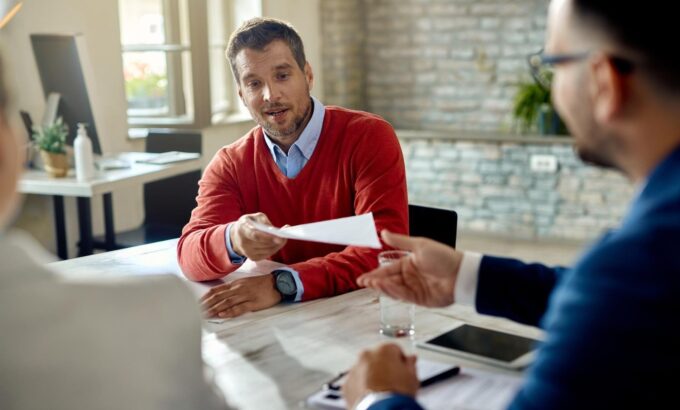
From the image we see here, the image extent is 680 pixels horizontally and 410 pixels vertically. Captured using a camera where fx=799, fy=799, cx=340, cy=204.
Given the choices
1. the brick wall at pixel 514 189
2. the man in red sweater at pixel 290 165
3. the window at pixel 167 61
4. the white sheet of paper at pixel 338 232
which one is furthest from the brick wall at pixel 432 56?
the white sheet of paper at pixel 338 232

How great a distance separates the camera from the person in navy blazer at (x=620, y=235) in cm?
75

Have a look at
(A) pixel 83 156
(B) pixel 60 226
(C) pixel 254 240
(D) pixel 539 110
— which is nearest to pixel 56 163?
(A) pixel 83 156

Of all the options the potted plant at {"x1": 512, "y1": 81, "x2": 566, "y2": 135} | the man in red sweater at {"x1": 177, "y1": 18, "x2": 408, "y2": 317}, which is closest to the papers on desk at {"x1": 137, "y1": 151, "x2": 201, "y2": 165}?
the man in red sweater at {"x1": 177, "y1": 18, "x2": 408, "y2": 317}

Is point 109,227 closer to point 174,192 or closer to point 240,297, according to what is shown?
point 174,192

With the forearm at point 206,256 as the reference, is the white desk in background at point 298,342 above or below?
below

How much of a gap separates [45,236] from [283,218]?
2333 mm

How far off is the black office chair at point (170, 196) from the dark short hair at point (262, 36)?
154 centimetres

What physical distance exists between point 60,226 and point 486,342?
9.50 ft

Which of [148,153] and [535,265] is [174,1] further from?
[535,265]

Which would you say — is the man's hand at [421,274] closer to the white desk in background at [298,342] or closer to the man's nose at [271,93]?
the white desk in background at [298,342]

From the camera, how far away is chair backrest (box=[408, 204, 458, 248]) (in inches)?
79.8

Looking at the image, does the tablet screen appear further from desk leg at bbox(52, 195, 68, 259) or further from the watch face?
desk leg at bbox(52, 195, 68, 259)

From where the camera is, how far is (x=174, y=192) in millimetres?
3781

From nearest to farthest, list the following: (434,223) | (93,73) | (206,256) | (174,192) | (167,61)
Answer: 1. (206,256)
2. (434,223)
3. (174,192)
4. (93,73)
5. (167,61)
